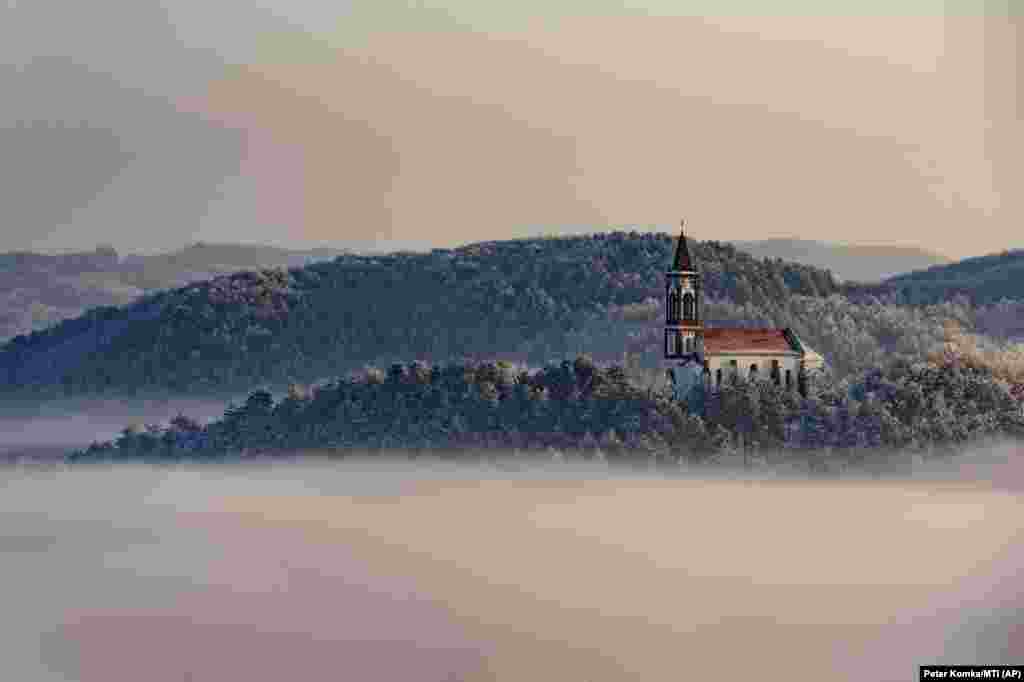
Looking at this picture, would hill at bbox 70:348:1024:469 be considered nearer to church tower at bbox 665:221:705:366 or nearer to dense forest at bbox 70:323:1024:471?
dense forest at bbox 70:323:1024:471

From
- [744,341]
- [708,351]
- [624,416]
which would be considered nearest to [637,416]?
[624,416]

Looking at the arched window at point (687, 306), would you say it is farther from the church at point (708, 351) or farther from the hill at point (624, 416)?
the hill at point (624, 416)

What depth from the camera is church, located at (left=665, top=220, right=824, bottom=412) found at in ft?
453

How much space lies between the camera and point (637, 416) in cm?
14762

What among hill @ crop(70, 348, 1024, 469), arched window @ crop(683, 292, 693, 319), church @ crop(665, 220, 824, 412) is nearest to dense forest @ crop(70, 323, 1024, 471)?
hill @ crop(70, 348, 1024, 469)

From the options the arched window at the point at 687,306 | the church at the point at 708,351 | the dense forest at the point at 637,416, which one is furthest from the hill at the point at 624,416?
the arched window at the point at 687,306

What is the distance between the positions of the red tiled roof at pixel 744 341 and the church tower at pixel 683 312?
2.25 ft

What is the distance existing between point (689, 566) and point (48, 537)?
3785 centimetres

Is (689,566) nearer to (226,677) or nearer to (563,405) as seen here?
(226,677)

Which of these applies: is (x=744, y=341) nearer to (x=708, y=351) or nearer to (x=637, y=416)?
(x=708, y=351)

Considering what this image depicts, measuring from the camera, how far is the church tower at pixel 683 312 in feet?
448

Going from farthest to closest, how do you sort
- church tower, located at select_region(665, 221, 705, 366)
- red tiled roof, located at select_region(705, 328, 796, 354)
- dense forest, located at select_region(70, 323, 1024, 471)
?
dense forest, located at select_region(70, 323, 1024, 471), red tiled roof, located at select_region(705, 328, 796, 354), church tower, located at select_region(665, 221, 705, 366)

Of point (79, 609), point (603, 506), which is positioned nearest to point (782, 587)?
point (79, 609)

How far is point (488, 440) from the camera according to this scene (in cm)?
15425
